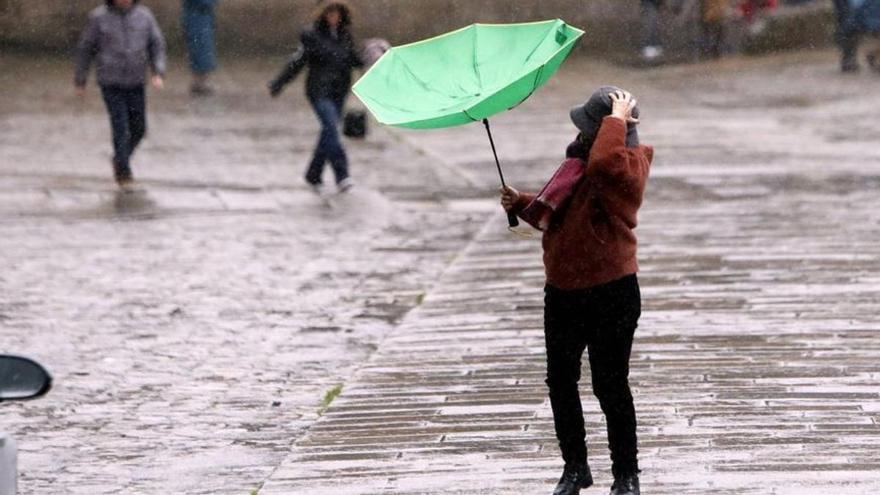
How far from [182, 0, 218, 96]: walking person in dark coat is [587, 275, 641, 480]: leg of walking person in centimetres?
1833

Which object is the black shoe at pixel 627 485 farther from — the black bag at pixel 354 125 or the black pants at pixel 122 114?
the black bag at pixel 354 125

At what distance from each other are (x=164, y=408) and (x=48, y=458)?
1.04 m

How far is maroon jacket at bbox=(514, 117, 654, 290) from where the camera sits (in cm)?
612

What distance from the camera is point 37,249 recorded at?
1364 cm

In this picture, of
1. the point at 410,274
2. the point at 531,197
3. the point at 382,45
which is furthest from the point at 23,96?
the point at 531,197

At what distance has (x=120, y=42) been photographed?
1623 cm

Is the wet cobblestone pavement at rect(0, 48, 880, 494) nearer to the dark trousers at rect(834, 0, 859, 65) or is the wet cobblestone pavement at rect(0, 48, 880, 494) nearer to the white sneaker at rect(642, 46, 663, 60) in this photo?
the dark trousers at rect(834, 0, 859, 65)

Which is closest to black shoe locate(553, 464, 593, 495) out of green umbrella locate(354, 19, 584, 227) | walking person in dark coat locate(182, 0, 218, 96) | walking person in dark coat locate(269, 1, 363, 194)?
green umbrella locate(354, 19, 584, 227)

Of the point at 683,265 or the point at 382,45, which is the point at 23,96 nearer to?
the point at 382,45

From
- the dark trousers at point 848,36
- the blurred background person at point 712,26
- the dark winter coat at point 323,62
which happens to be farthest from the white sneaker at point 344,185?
the blurred background person at point 712,26

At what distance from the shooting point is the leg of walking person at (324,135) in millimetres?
16453

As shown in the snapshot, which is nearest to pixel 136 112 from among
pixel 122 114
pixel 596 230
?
pixel 122 114

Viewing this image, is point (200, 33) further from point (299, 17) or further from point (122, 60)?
point (122, 60)

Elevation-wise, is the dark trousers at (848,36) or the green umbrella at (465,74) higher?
the green umbrella at (465,74)
